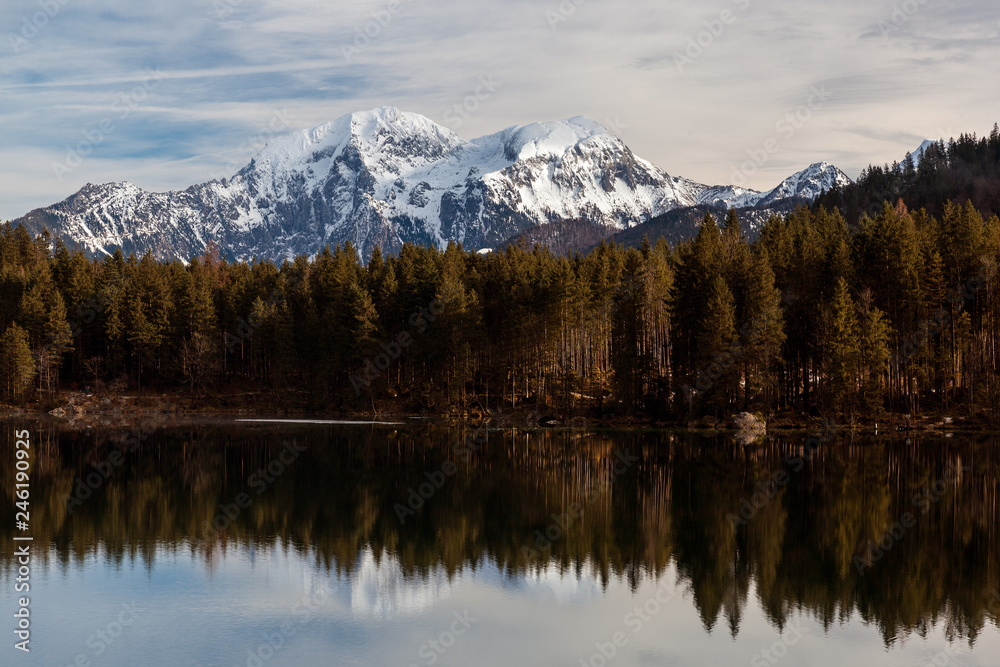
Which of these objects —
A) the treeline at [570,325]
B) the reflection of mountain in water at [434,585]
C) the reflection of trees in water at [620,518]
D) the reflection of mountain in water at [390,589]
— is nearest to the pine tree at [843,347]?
the treeline at [570,325]

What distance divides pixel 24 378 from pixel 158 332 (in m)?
14.8

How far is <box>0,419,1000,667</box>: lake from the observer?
22.5 m

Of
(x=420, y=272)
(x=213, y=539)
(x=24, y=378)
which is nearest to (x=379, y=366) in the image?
(x=420, y=272)

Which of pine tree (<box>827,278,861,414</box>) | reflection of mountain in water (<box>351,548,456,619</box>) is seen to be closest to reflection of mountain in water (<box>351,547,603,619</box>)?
reflection of mountain in water (<box>351,548,456,619</box>)

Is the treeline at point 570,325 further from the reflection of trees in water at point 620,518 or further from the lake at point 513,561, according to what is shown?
the lake at point 513,561

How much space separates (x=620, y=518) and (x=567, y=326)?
170ft

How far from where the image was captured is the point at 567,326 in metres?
88.6

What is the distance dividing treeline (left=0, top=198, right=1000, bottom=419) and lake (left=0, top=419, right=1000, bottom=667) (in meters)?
22.5

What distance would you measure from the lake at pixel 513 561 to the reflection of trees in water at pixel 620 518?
0.52 feet

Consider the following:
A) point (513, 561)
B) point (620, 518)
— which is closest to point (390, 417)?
point (620, 518)

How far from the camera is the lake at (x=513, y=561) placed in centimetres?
2247

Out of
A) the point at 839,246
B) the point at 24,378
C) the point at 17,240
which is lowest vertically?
the point at 24,378

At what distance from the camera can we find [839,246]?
80.6m

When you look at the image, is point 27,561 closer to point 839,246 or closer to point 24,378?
point 839,246
